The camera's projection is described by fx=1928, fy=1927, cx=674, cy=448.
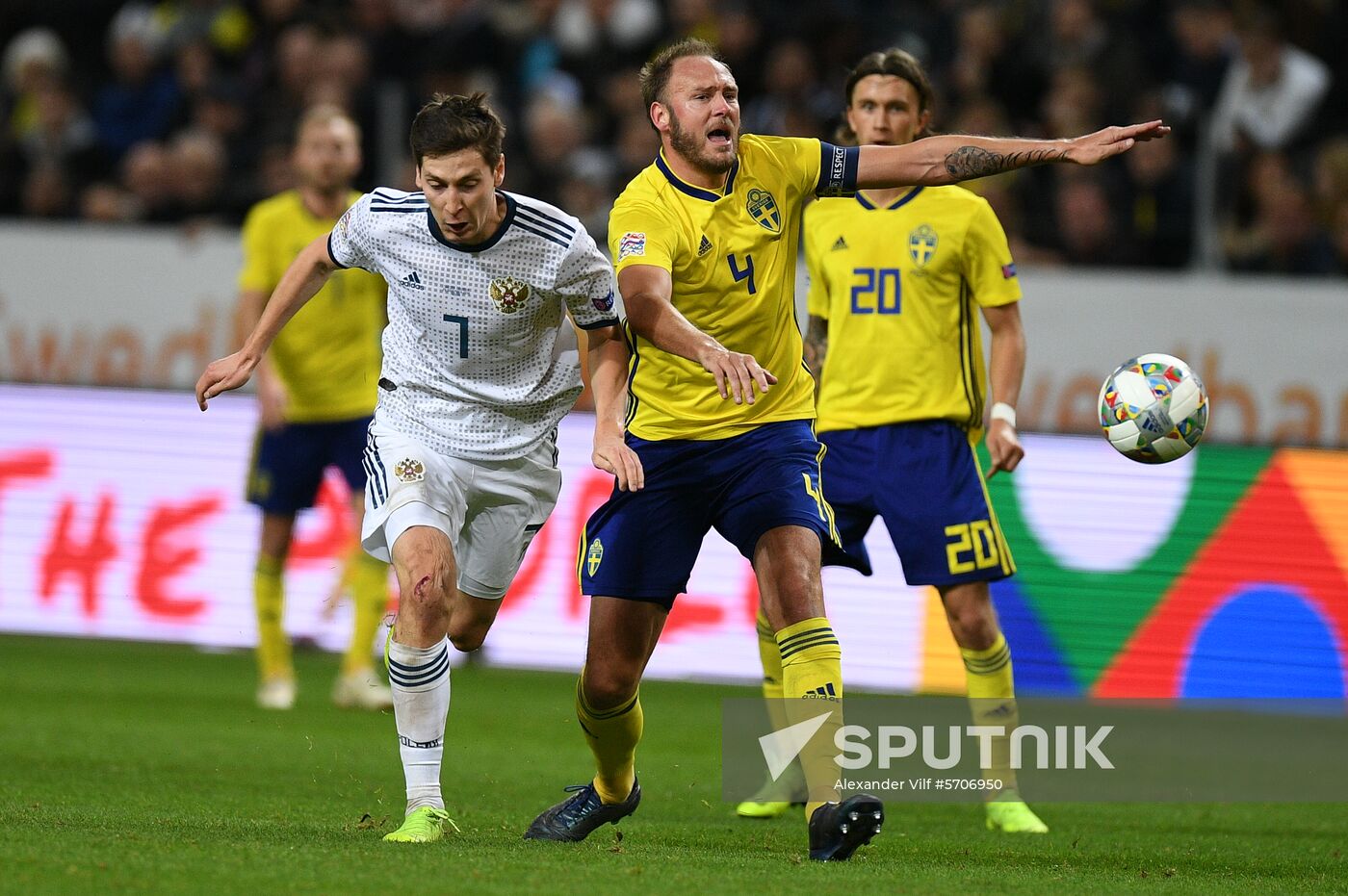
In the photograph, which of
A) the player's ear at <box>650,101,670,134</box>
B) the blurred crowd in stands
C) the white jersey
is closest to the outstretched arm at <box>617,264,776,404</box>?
the white jersey

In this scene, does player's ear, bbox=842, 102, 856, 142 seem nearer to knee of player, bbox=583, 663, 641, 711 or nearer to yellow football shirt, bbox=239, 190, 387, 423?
knee of player, bbox=583, 663, 641, 711

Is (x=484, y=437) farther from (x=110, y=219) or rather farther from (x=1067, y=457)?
(x=110, y=219)

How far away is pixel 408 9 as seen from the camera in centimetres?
1588

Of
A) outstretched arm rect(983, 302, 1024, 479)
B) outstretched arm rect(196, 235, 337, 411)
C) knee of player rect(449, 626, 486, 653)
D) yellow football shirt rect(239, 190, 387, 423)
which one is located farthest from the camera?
yellow football shirt rect(239, 190, 387, 423)

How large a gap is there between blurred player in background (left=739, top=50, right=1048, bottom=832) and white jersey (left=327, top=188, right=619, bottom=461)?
55.3 inches

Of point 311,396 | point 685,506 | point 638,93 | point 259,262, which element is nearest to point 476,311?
point 685,506

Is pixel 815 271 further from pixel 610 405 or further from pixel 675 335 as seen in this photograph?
pixel 675 335

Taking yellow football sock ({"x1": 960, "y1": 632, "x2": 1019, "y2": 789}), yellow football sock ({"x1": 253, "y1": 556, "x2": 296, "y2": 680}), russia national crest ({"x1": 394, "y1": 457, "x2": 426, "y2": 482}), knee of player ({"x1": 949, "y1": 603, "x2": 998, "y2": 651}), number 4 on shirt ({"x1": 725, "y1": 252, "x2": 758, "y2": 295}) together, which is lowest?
yellow football sock ({"x1": 253, "y1": 556, "x2": 296, "y2": 680})

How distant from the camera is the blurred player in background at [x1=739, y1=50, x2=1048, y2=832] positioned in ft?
22.9

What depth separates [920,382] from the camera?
716 cm

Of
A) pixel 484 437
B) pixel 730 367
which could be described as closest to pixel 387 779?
pixel 484 437

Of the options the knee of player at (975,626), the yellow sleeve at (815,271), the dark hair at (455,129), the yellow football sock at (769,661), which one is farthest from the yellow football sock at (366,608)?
the dark hair at (455,129)

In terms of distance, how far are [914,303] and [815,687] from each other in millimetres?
2100

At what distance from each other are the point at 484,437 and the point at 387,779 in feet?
6.05
